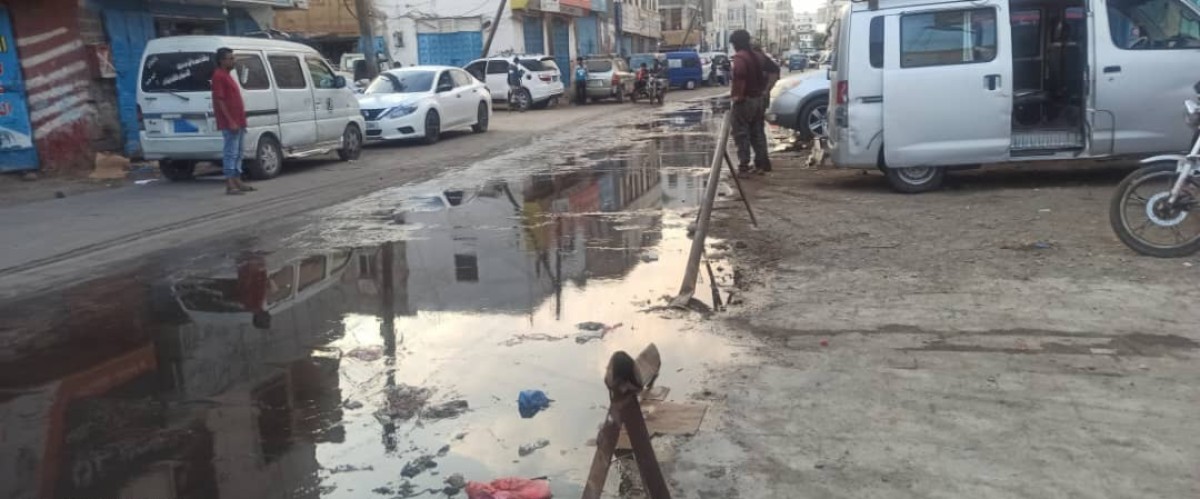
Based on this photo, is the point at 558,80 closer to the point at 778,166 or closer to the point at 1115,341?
the point at 778,166

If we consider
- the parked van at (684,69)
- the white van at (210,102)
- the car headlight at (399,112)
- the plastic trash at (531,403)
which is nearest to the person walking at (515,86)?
the car headlight at (399,112)

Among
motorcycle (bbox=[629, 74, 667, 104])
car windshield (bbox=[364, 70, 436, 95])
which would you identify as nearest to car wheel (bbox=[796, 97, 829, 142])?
car windshield (bbox=[364, 70, 436, 95])

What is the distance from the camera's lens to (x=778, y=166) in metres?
12.9

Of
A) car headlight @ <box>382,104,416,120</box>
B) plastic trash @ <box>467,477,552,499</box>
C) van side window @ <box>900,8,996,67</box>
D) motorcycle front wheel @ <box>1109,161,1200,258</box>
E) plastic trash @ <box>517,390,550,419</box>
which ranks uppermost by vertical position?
van side window @ <box>900,8,996,67</box>

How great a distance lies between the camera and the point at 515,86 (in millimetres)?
29609

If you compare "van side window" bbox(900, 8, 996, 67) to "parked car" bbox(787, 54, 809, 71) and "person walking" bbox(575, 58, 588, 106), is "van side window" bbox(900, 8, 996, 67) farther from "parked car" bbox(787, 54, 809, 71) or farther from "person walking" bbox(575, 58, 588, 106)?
"parked car" bbox(787, 54, 809, 71)

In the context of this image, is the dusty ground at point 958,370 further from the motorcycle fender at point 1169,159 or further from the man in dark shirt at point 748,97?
the man in dark shirt at point 748,97

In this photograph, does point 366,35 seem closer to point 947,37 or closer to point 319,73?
point 319,73

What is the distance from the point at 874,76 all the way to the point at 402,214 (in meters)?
4.93

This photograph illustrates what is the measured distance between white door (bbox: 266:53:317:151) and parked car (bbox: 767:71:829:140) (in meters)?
7.24

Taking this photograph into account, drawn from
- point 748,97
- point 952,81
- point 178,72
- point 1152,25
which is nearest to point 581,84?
point 178,72

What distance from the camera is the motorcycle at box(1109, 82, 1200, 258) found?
637cm

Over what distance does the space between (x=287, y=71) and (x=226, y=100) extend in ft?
8.20

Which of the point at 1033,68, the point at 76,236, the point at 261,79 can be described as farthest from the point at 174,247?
the point at 1033,68
